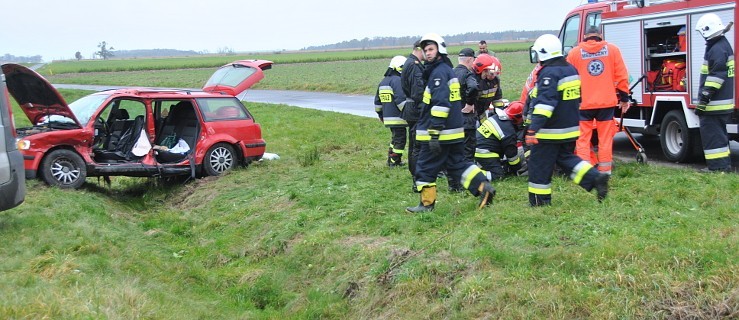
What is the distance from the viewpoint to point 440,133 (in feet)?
24.9

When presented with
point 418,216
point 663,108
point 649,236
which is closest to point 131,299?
point 418,216

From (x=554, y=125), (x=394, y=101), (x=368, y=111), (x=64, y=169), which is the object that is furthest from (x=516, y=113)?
(x=368, y=111)

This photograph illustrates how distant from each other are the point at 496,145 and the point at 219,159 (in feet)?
15.4

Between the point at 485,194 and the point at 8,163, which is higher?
the point at 8,163

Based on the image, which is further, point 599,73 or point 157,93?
point 157,93

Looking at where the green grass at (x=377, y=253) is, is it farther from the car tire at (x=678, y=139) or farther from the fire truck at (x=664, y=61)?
the fire truck at (x=664, y=61)

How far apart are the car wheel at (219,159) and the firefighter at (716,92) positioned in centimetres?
685

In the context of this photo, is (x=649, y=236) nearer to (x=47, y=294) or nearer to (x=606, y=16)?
(x=47, y=294)

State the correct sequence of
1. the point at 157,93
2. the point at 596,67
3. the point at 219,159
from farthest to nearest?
the point at 219,159, the point at 157,93, the point at 596,67

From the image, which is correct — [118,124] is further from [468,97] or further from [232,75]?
[468,97]

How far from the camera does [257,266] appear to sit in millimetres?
7680

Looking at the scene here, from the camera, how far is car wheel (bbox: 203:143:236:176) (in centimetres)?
1161

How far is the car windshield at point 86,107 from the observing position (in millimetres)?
10656

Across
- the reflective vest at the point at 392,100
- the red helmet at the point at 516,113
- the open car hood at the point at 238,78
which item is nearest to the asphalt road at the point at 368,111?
the red helmet at the point at 516,113
